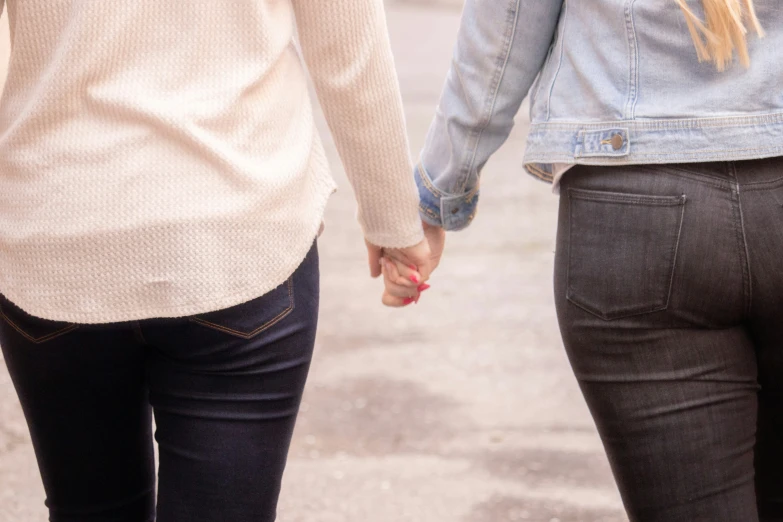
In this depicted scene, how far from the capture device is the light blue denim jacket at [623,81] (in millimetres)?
1454

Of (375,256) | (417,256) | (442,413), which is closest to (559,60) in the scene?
(417,256)

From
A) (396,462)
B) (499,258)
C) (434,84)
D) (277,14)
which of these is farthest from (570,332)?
(434,84)

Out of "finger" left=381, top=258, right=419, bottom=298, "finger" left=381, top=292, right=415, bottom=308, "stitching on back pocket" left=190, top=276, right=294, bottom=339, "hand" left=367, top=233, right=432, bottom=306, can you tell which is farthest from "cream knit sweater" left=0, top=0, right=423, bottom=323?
"finger" left=381, top=292, right=415, bottom=308

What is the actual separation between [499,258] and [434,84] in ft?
14.8

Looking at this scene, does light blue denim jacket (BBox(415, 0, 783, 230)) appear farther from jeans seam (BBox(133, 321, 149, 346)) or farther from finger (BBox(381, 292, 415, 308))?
jeans seam (BBox(133, 321, 149, 346))

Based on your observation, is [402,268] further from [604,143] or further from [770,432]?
[770,432]

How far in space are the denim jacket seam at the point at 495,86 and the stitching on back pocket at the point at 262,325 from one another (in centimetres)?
51

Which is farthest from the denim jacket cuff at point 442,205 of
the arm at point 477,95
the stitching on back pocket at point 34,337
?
the stitching on back pocket at point 34,337

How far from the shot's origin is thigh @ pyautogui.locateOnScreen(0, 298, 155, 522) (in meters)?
1.47

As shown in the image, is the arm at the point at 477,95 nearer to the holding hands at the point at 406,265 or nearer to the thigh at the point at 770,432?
the holding hands at the point at 406,265

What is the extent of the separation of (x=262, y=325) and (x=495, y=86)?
0.59 metres

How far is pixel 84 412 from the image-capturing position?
153 cm

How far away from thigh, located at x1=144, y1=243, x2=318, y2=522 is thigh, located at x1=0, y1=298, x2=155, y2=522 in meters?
0.06

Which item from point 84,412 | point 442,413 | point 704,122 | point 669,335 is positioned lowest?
point 442,413
